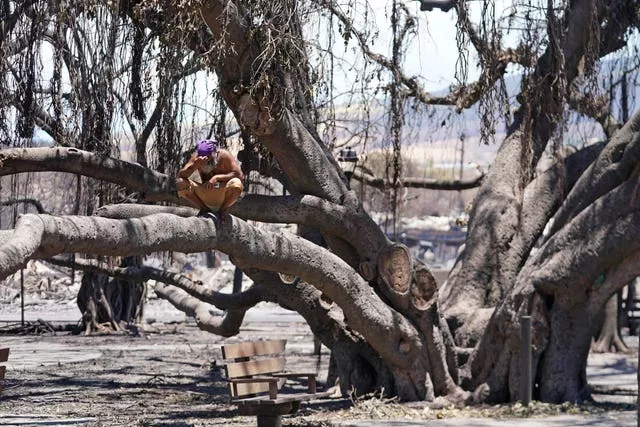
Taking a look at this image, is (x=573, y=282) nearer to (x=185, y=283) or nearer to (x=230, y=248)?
(x=230, y=248)

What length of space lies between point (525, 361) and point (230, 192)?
3919 millimetres

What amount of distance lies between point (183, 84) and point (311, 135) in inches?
55.7

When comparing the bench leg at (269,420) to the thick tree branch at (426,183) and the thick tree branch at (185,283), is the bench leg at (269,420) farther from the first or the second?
the thick tree branch at (426,183)

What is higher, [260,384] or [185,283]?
[185,283]

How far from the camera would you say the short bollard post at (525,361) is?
A: 11594 mm

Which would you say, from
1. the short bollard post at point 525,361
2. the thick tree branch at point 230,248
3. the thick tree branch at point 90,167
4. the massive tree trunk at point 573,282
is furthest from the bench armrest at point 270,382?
the massive tree trunk at point 573,282

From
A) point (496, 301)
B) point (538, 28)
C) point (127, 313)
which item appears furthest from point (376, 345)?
point (127, 313)

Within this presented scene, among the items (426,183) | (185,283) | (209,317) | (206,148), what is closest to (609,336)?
(426,183)

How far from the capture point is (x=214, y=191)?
952 cm

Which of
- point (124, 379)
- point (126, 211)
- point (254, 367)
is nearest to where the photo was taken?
point (126, 211)

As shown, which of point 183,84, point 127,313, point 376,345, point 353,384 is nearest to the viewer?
point 183,84

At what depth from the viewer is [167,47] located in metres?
10.4

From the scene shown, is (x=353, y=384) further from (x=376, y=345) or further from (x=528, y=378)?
(x=528, y=378)

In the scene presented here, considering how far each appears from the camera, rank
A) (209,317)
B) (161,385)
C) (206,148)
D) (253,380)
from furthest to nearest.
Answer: (209,317), (161,385), (253,380), (206,148)
